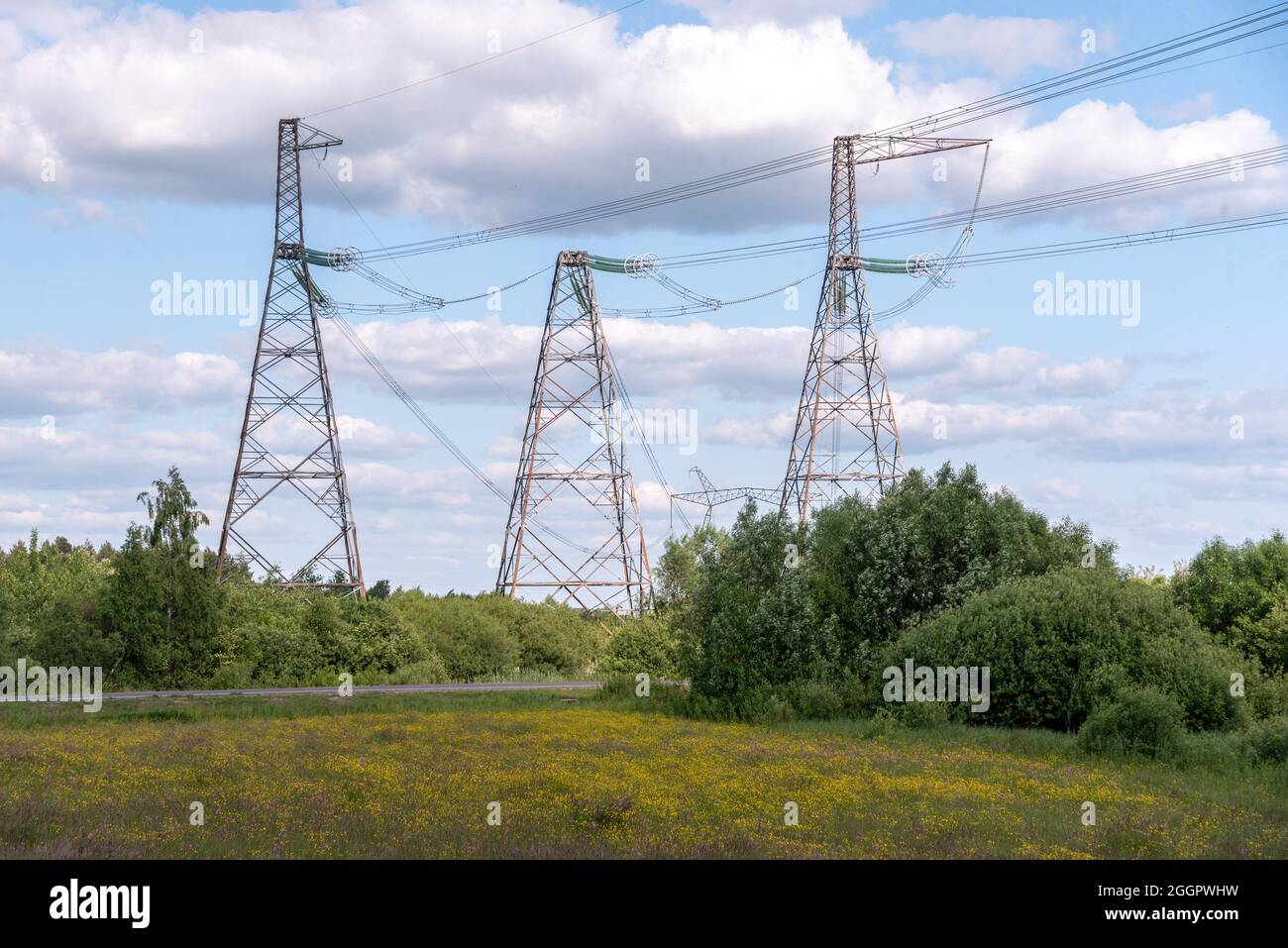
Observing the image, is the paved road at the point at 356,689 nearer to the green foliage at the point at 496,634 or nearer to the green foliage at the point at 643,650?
the green foliage at the point at 643,650

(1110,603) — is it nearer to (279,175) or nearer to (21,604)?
(279,175)

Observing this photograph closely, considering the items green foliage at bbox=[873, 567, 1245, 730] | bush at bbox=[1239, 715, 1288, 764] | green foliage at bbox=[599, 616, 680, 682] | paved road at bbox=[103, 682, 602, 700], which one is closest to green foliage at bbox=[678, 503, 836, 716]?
green foliage at bbox=[873, 567, 1245, 730]

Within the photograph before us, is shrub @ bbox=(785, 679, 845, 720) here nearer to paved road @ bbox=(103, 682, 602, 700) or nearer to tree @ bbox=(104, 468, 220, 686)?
paved road @ bbox=(103, 682, 602, 700)

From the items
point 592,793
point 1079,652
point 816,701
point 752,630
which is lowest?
point 816,701

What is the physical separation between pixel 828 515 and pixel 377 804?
3466 centimetres

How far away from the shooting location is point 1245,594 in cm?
6562

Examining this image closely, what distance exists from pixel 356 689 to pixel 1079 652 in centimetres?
3354

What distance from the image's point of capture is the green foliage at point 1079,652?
144 ft

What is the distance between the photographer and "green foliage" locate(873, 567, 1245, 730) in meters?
43.9

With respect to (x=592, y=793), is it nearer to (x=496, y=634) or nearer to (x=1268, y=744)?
(x=1268, y=744)

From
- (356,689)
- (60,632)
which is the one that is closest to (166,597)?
(60,632)

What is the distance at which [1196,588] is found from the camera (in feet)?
224
